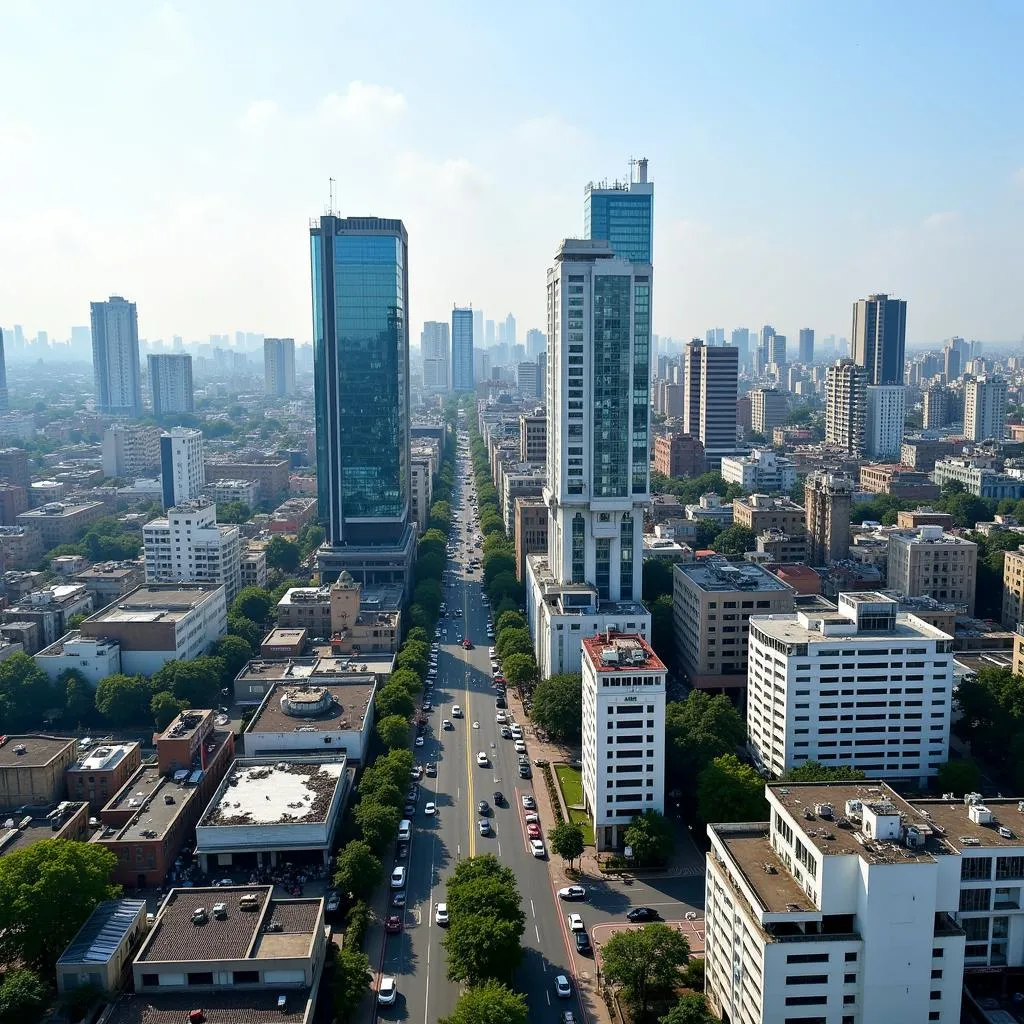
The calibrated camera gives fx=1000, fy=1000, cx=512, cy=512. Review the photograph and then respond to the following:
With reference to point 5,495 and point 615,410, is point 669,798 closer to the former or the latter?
point 615,410

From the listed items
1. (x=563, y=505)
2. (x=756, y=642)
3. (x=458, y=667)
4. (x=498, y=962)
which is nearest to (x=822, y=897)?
(x=498, y=962)

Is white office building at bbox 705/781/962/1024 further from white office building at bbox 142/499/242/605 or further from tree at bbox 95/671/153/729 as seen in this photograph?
white office building at bbox 142/499/242/605

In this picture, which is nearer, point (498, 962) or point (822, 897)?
point (822, 897)

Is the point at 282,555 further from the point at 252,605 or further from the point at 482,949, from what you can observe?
the point at 482,949

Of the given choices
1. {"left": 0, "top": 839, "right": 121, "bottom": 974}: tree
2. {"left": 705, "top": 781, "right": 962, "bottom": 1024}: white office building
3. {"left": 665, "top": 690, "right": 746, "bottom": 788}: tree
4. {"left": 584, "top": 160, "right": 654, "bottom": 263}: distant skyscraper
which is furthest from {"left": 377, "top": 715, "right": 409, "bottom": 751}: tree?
{"left": 584, "top": 160, "right": 654, "bottom": 263}: distant skyscraper

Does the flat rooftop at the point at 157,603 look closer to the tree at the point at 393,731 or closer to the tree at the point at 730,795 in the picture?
the tree at the point at 393,731

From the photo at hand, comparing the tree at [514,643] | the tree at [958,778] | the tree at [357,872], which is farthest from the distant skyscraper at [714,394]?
the tree at [357,872]

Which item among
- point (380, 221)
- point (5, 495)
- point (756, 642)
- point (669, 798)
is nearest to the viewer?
point (669, 798)
